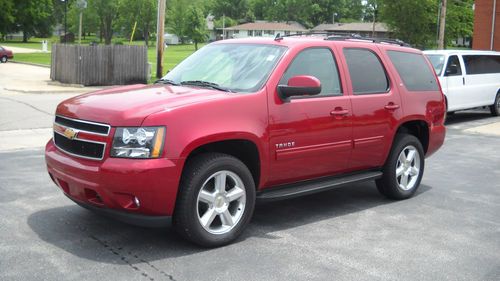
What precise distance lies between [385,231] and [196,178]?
2.03m

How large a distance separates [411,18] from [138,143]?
4107 centimetres

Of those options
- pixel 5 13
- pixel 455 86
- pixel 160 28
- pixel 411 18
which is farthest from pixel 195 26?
pixel 455 86

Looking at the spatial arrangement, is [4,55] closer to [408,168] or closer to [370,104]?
[408,168]

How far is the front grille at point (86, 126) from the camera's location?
4.51 metres

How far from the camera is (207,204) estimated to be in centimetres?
485

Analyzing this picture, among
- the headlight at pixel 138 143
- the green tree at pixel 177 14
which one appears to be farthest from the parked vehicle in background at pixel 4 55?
the green tree at pixel 177 14

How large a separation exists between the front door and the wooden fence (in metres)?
19.1

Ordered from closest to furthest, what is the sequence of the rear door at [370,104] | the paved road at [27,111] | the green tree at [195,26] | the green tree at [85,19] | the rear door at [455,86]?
1. the rear door at [370,104]
2. the paved road at [27,111]
3. the rear door at [455,86]
4. the green tree at [85,19]
5. the green tree at [195,26]

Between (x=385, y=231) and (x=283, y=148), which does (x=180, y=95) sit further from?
(x=385, y=231)

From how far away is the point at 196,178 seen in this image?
4637 mm

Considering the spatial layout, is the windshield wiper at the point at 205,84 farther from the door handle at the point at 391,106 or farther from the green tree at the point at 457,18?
the green tree at the point at 457,18

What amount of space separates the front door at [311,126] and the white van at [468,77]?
938 centimetres

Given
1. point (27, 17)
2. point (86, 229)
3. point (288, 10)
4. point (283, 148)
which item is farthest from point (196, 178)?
point (288, 10)

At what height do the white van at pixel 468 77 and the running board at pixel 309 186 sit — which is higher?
the white van at pixel 468 77
